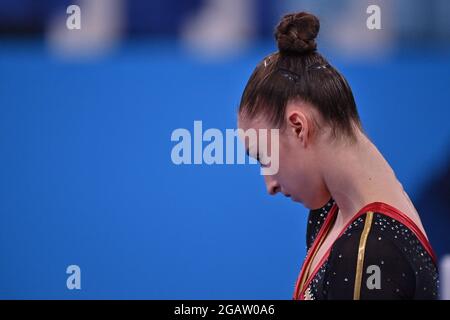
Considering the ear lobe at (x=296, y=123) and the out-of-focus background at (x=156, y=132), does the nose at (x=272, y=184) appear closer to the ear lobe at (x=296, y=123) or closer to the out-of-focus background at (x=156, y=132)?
the ear lobe at (x=296, y=123)

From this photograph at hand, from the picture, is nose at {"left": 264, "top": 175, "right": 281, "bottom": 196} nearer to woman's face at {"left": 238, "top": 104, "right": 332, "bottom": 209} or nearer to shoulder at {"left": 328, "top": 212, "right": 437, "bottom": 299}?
woman's face at {"left": 238, "top": 104, "right": 332, "bottom": 209}

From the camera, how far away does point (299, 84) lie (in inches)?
39.3

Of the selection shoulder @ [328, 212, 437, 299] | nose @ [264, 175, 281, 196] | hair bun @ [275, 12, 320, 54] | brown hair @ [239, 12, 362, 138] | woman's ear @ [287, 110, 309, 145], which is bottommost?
shoulder @ [328, 212, 437, 299]

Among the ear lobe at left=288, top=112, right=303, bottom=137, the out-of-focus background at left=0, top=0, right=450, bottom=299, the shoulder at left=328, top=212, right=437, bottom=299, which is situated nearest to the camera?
the shoulder at left=328, top=212, right=437, bottom=299

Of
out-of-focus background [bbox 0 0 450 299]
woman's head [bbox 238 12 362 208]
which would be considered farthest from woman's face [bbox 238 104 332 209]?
out-of-focus background [bbox 0 0 450 299]

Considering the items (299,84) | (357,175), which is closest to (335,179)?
(357,175)

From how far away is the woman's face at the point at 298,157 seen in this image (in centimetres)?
99

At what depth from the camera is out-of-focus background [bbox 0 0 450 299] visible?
186 cm

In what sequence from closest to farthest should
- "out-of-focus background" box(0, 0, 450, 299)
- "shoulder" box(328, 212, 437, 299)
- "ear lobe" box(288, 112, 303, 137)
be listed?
1. "shoulder" box(328, 212, 437, 299)
2. "ear lobe" box(288, 112, 303, 137)
3. "out-of-focus background" box(0, 0, 450, 299)

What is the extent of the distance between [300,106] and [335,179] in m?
0.12

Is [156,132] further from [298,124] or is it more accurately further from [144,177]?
[298,124]

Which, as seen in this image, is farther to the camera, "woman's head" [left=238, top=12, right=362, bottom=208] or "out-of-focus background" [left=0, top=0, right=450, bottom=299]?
"out-of-focus background" [left=0, top=0, right=450, bottom=299]

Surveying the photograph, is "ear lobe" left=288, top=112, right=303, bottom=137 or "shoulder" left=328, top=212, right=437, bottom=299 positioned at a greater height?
"ear lobe" left=288, top=112, right=303, bottom=137

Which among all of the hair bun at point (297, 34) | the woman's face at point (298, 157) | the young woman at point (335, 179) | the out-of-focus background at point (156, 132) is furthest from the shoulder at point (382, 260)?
the out-of-focus background at point (156, 132)
